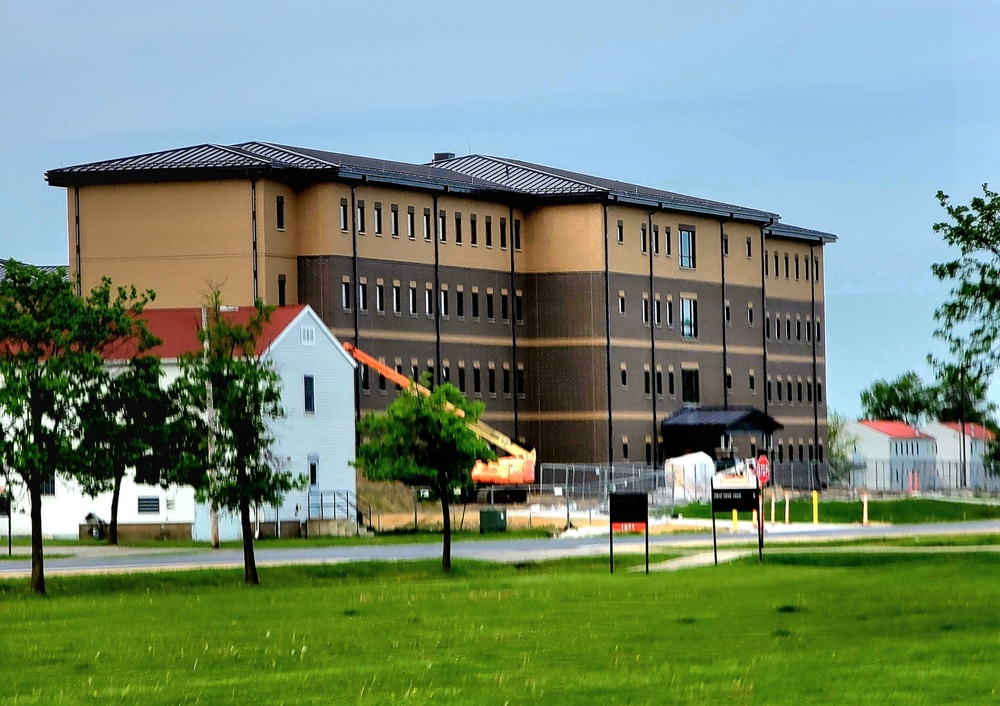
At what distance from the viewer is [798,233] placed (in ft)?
382

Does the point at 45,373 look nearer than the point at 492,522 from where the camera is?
Yes

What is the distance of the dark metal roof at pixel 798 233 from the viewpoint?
114438 millimetres

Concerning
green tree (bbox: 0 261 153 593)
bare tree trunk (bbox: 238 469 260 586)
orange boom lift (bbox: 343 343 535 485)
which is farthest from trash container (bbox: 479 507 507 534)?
Answer: green tree (bbox: 0 261 153 593)

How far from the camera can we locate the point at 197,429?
42094 millimetres

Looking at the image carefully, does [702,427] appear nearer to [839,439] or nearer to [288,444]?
[288,444]

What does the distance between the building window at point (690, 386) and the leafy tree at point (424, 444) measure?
60515 millimetres

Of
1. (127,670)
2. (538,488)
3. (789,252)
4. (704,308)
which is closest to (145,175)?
(538,488)

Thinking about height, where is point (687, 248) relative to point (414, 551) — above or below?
above

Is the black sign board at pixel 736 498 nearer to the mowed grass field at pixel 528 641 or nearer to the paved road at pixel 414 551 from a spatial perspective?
the mowed grass field at pixel 528 641

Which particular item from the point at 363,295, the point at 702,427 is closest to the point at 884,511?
the point at 702,427

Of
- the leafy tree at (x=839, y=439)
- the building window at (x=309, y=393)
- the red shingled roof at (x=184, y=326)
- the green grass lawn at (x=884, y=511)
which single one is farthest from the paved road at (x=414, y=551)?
the leafy tree at (x=839, y=439)

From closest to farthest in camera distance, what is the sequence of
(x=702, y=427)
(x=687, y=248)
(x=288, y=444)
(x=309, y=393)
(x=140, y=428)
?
1. (x=140, y=428)
2. (x=288, y=444)
3. (x=309, y=393)
4. (x=702, y=427)
5. (x=687, y=248)

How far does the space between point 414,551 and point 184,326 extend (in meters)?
21.1

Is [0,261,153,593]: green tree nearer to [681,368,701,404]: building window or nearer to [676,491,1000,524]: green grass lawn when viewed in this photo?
[676,491,1000,524]: green grass lawn
